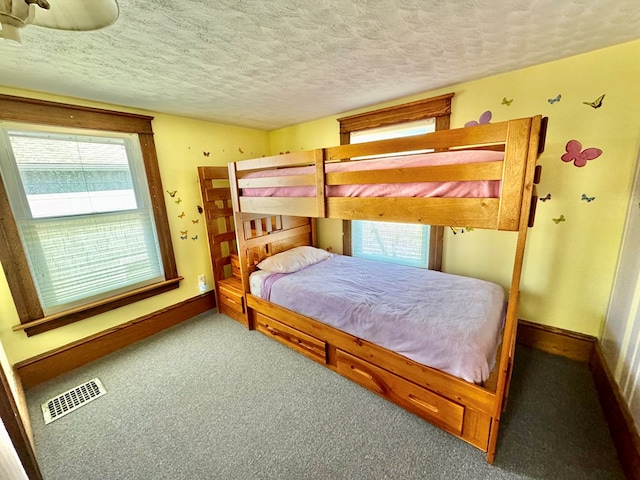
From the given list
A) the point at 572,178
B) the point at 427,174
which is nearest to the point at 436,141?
the point at 427,174

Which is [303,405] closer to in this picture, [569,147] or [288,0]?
[288,0]

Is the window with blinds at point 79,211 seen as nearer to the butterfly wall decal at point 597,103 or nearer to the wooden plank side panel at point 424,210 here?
the wooden plank side panel at point 424,210

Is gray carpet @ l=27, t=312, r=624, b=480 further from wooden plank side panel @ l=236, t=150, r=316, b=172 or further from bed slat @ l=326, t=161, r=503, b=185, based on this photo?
wooden plank side panel @ l=236, t=150, r=316, b=172

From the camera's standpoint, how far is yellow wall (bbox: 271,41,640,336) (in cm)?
166

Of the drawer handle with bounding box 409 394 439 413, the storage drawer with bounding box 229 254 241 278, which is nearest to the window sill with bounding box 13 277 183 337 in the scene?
the storage drawer with bounding box 229 254 241 278

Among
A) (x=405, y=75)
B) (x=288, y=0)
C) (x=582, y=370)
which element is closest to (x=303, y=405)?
(x=582, y=370)

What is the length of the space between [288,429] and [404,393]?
768mm

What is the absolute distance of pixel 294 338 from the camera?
222 centimetres

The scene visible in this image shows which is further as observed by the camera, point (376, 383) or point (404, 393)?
point (376, 383)

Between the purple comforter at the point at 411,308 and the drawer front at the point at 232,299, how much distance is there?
54 cm

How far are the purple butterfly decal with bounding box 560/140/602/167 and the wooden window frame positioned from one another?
869 mm

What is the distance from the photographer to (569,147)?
182cm

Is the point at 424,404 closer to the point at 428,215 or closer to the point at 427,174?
the point at 428,215

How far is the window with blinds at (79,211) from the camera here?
186 centimetres
